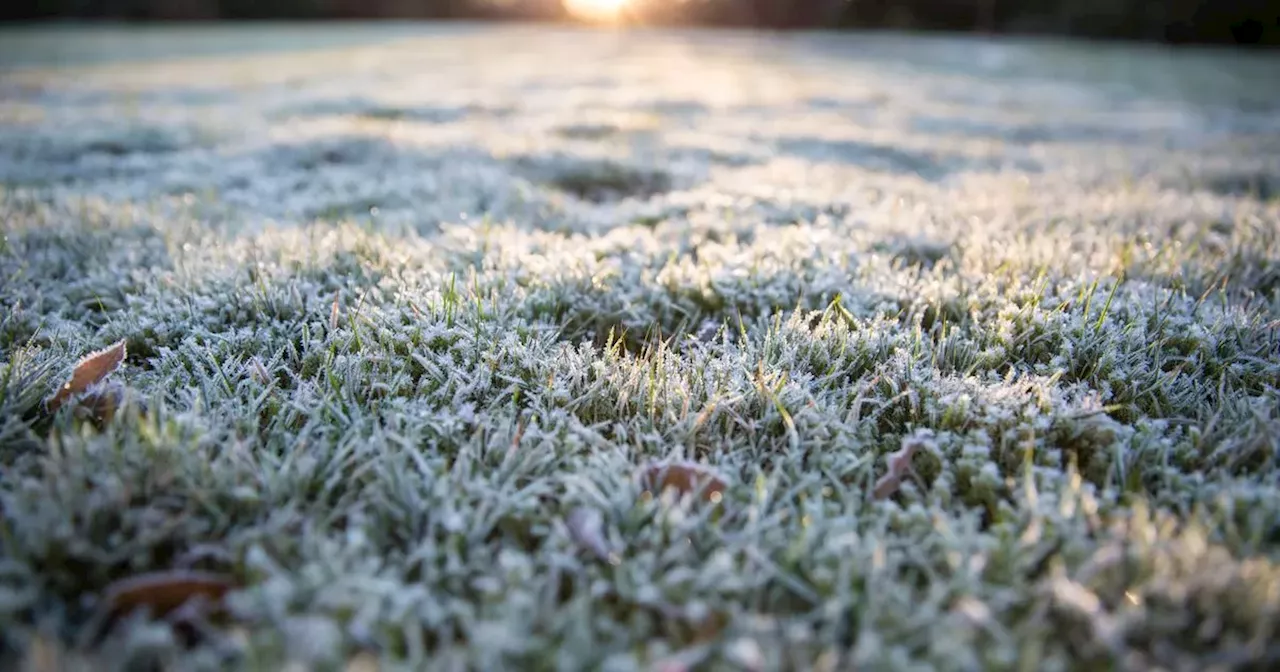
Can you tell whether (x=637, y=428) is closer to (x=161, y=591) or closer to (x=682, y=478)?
(x=682, y=478)

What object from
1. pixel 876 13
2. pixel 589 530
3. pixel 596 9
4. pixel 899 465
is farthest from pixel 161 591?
pixel 596 9

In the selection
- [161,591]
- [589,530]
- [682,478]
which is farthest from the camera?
[682,478]

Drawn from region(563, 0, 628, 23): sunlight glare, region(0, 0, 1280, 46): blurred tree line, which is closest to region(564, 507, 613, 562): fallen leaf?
region(0, 0, 1280, 46): blurred tree line

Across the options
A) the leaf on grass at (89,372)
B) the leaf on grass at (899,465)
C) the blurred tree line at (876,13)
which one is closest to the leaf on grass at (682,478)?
the leaf on grass at (899,465)

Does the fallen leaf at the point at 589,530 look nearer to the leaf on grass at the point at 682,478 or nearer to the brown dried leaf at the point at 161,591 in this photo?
the leaf on grass at the point at 682,478

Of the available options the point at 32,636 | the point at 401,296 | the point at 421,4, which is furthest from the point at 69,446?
the point at 421,4

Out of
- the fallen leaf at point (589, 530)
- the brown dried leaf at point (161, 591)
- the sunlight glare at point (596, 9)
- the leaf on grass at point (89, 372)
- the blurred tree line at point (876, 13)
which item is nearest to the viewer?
the brown dried leaf at point (161, 591)

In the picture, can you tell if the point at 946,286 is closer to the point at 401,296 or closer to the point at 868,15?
the point at 401,296
